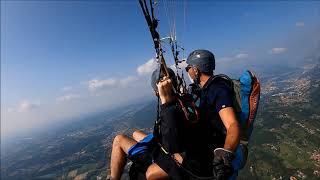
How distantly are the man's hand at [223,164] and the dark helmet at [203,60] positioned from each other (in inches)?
77.6

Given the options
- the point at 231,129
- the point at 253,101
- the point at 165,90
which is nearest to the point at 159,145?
the point at 165,90

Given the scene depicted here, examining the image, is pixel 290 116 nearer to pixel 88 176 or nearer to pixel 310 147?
pixel 310 147

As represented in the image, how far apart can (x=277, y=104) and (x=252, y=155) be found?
8237 centimetres

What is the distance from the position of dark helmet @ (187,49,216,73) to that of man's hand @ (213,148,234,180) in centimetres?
197

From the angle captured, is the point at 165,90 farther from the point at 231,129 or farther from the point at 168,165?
the point at 168,165

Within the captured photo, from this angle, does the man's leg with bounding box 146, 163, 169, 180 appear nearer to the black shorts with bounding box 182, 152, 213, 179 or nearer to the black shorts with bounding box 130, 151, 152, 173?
the black shorts with bounding box 130, 151, 152, 173

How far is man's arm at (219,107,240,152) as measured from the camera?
3.96m

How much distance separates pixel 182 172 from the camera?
4.67 meters

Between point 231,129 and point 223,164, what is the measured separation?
516 millimetres

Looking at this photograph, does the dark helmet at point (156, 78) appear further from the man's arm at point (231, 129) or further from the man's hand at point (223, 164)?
the man's hand at point (223, 164)

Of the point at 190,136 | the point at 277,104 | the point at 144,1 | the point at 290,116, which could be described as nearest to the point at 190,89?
the point at 190,136

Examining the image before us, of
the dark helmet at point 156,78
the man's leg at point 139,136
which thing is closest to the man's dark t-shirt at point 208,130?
the dark helmet at point 156,78

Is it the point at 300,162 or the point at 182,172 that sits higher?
the point at 182,172

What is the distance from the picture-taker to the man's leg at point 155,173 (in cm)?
482
